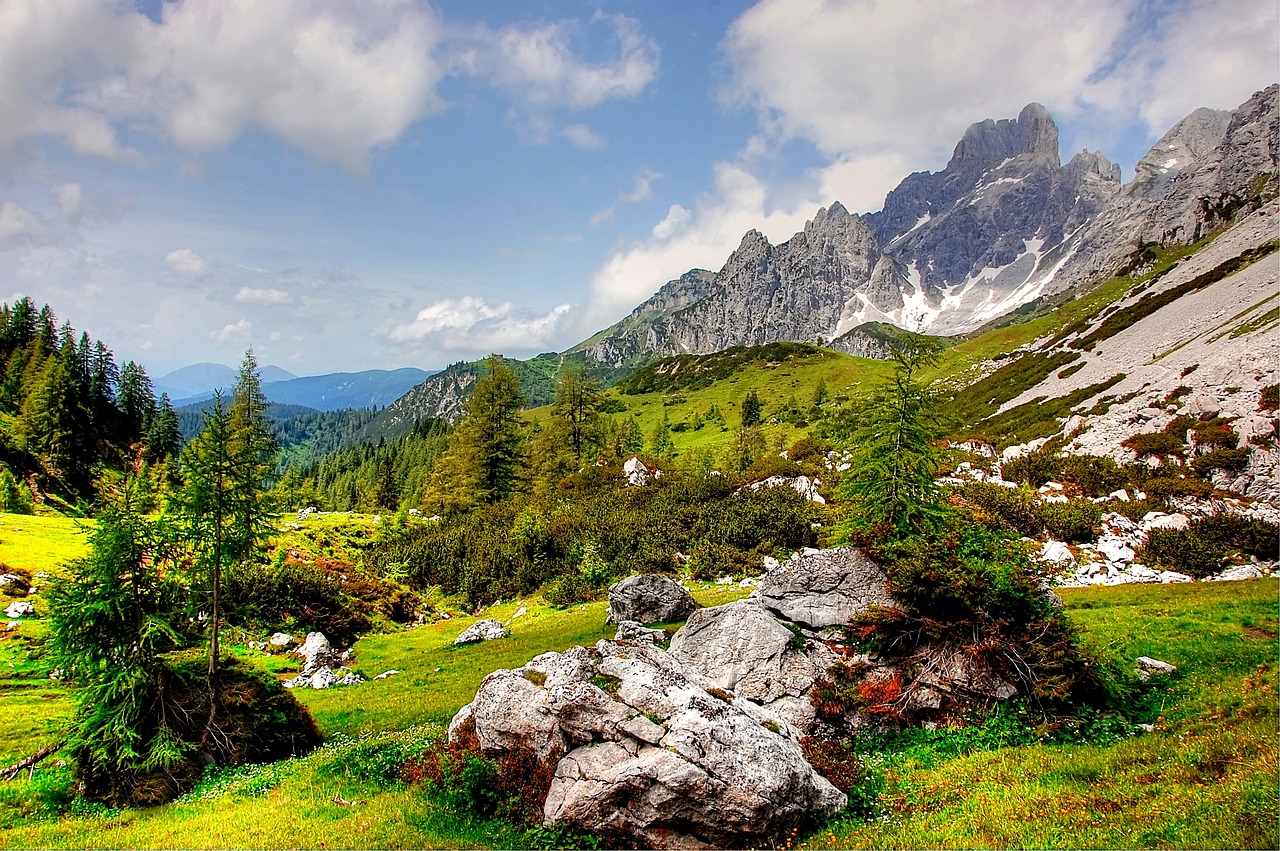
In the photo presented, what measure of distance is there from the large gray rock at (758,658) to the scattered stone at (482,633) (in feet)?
54.0

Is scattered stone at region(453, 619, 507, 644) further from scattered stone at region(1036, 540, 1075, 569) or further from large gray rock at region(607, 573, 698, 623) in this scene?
scattered stone at region(1036, 540, 1075, 569)

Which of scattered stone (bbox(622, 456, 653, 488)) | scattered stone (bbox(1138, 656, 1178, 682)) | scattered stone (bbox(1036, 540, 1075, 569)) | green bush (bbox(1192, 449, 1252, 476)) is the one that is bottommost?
scattered stone (bbox(1036, 540, 1075, 569))

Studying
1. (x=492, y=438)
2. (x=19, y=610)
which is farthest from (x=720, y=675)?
(x=492, y=438)

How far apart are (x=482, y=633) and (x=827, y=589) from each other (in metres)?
20.6

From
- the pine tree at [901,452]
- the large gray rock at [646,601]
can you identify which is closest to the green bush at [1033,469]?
the pine tree at [901,452]

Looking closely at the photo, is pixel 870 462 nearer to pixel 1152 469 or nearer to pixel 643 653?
pixel 643 653

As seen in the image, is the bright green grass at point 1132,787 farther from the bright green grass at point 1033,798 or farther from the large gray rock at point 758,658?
the large gray rock at point 758,658

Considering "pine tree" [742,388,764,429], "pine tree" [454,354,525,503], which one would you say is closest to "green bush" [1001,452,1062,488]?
"pine tree" [454,354,525,503]

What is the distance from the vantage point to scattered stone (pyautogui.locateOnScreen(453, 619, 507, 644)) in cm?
3083

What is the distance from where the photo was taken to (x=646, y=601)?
2828 centimetres

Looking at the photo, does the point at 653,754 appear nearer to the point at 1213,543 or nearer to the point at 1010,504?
the point at 1213,543

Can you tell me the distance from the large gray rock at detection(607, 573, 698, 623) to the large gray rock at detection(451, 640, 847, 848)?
15010 millimetres

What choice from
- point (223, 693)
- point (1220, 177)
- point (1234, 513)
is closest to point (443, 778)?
point (223, 693)

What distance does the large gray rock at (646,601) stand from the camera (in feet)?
92.2
